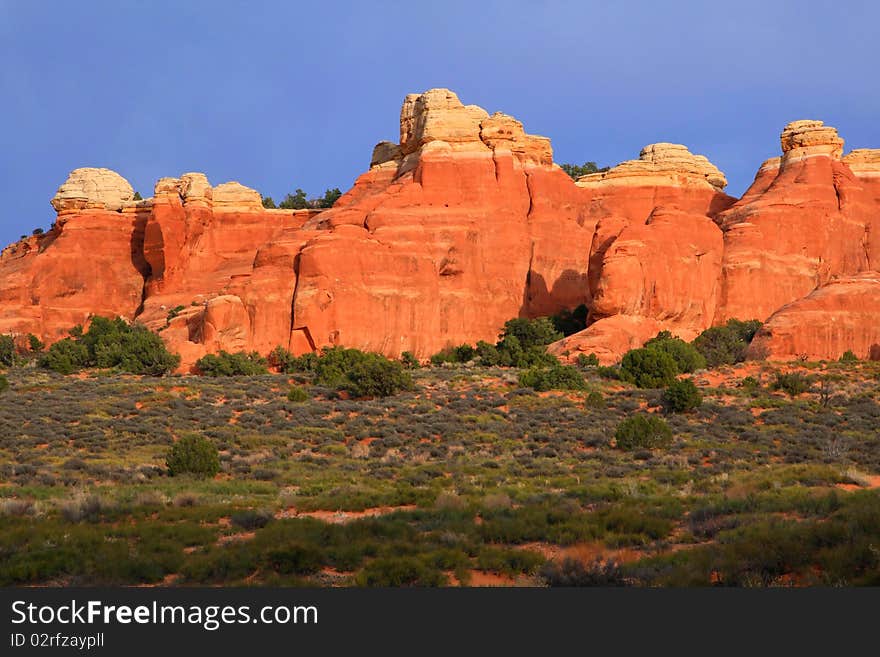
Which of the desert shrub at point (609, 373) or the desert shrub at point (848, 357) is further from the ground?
the desert shrub at point (848, 357)

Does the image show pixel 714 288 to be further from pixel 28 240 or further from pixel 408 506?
pixel 28 240

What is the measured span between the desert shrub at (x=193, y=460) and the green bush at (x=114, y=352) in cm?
3228

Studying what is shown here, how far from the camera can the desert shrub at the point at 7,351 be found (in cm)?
6914

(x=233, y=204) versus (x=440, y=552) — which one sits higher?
(x=233, y=204)

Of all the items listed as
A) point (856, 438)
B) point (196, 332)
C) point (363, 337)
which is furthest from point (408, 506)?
point (196, 332)

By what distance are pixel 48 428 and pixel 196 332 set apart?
30.1 metres

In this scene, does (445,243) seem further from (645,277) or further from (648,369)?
(648,369)

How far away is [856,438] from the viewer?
108 feet

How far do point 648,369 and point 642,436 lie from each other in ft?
51.9

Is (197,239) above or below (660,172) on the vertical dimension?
below

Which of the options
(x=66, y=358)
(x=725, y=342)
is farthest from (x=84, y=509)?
(x=66, y=358)

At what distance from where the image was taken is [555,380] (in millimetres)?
45375

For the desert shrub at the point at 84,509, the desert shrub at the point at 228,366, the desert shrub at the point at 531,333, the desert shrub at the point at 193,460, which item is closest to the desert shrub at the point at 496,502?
the desert shrub at the point at 84,509

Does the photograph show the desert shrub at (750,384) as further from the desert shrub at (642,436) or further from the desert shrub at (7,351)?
the desert shrub at (7,351)
